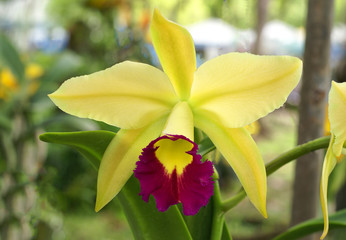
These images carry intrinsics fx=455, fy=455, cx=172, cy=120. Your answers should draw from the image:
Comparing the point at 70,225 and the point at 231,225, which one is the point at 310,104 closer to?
the point at 231,225

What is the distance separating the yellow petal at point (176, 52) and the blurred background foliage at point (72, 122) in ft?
0.41

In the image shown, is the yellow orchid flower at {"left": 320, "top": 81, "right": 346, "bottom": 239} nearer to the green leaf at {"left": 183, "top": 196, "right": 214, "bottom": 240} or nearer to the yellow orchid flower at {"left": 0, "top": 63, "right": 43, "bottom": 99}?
the green leaf at {"left": 183, "top": 196, "right": 214, "bottom": 240}

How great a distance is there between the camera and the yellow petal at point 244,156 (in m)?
0.42

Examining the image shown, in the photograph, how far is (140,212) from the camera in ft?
1.55

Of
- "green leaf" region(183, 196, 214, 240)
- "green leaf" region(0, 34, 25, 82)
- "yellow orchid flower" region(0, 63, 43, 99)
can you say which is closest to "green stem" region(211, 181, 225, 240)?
"green leaf" region(183, 196, 214, 240)

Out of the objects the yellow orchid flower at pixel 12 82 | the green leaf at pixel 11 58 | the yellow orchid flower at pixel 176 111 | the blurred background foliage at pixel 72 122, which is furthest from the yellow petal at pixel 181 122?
the yellow orchid flower at pixel 12 82

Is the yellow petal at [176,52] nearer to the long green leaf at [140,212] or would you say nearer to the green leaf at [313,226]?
the long green leaf at [140,212]

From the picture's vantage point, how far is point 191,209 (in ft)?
1.38

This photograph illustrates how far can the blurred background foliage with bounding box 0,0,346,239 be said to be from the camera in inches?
45.2

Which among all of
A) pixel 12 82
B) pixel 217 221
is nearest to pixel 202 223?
pixel 217 221

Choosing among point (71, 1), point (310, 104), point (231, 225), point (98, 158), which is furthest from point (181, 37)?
point (71, 1)

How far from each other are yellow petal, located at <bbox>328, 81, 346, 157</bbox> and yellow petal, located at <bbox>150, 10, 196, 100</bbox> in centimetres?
14

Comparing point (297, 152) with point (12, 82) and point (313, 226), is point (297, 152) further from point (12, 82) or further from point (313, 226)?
point (12, 82)

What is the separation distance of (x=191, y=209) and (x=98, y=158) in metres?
0.11
